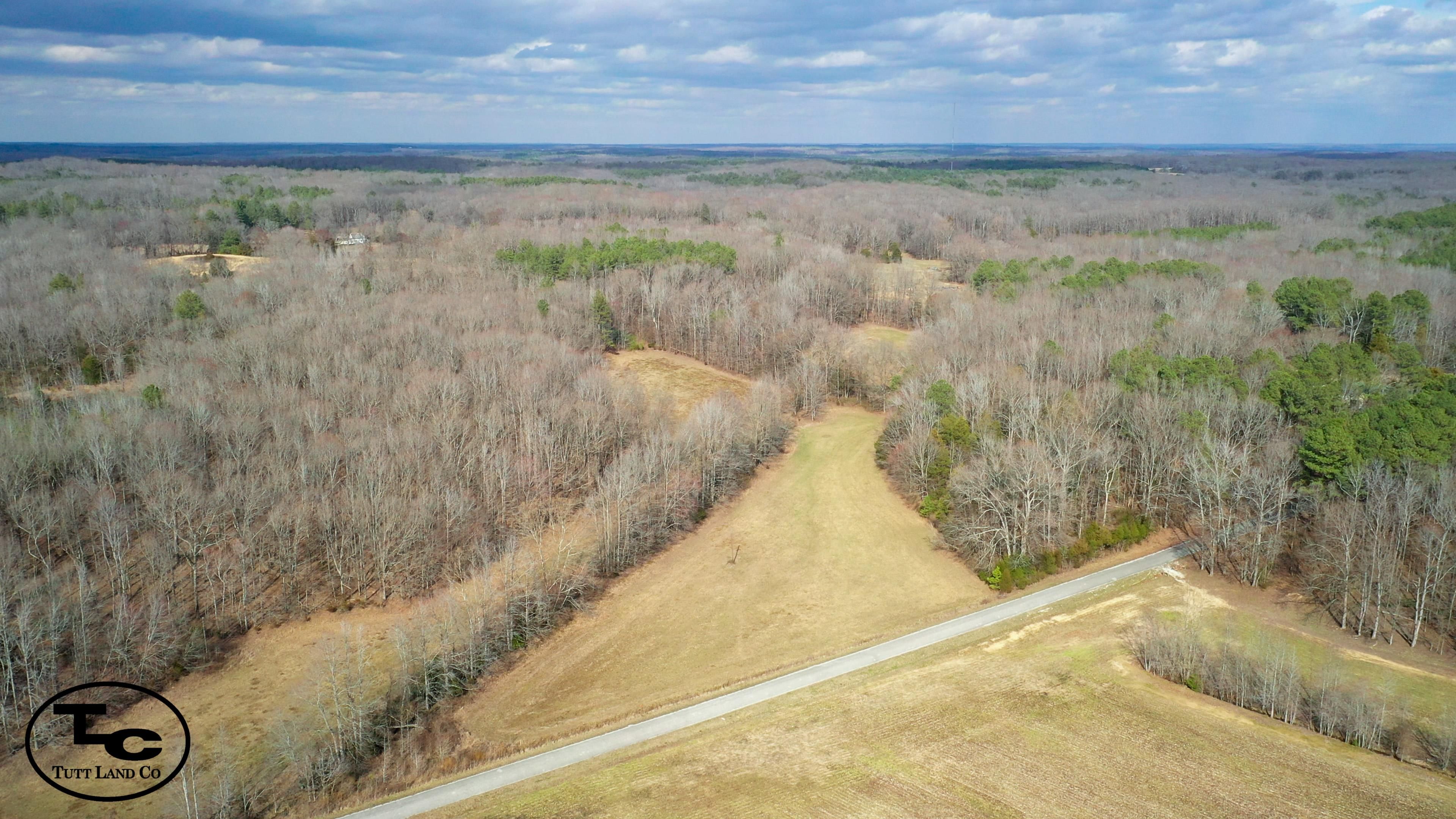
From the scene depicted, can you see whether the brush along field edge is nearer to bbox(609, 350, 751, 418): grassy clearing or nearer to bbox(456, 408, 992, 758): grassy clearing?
bbox(456, 408, 992, 758): grassy clearing

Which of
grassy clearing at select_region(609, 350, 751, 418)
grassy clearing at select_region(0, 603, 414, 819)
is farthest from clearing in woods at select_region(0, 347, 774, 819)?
grassy clearing at select_region(609, 350, 751, 418)

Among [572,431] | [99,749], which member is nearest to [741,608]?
[572,431]

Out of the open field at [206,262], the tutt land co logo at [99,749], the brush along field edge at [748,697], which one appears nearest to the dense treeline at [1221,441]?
the brush along field edge at [748,697]

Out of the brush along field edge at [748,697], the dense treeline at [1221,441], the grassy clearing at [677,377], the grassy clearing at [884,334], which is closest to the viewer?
the brush along field edge at [748,697]

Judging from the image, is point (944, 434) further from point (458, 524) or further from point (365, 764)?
point (365, 764)

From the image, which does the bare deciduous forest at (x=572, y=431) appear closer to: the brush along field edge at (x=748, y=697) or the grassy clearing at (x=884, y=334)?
the grassy clearing at (x=884, y=334)

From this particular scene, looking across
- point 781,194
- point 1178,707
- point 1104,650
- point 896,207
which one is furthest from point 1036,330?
point 781,194
